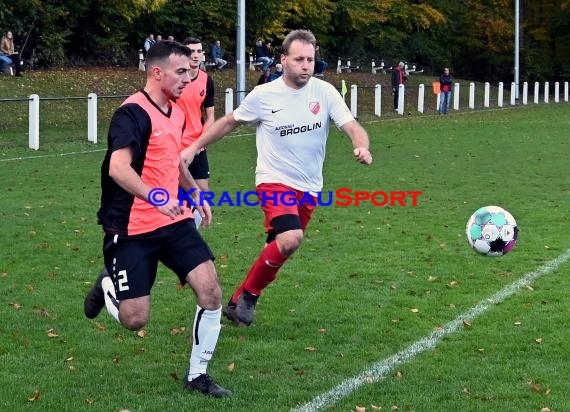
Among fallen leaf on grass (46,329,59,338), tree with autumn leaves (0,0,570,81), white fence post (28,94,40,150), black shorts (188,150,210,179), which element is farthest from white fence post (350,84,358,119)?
fallen leaf on grass (46,329,59,338)

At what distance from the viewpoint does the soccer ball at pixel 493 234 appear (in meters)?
8.30

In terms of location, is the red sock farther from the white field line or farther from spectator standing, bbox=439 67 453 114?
spectator standing, bbox=439 67 453 114

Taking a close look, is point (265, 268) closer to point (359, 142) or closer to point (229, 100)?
point (359, 142)

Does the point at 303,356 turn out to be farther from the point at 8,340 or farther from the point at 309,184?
the point at 8,340

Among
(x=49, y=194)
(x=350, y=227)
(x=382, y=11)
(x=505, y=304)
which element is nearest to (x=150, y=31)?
(x=382, y=11)

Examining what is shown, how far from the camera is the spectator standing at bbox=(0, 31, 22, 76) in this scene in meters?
33.9

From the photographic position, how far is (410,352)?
6945 mm

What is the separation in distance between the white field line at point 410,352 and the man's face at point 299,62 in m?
2.01

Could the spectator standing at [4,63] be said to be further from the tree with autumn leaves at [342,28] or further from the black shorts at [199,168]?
the black shorts at [199,168]

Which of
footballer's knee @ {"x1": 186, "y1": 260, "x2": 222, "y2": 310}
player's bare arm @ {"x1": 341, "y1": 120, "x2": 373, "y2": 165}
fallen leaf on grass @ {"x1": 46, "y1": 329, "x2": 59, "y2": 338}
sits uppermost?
player's bare arm @ {"x1": 341, "y1": 120, "x2": 373, "y2": 165}

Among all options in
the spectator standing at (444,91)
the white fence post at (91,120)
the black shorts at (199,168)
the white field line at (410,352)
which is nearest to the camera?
the white field line at (410,352)

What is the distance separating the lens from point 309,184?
770cm

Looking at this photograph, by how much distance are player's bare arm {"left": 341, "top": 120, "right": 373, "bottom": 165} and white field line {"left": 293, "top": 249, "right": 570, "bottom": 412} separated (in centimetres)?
129

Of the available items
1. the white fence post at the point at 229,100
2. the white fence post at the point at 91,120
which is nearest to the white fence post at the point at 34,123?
the white fence post at the point at 91,120
